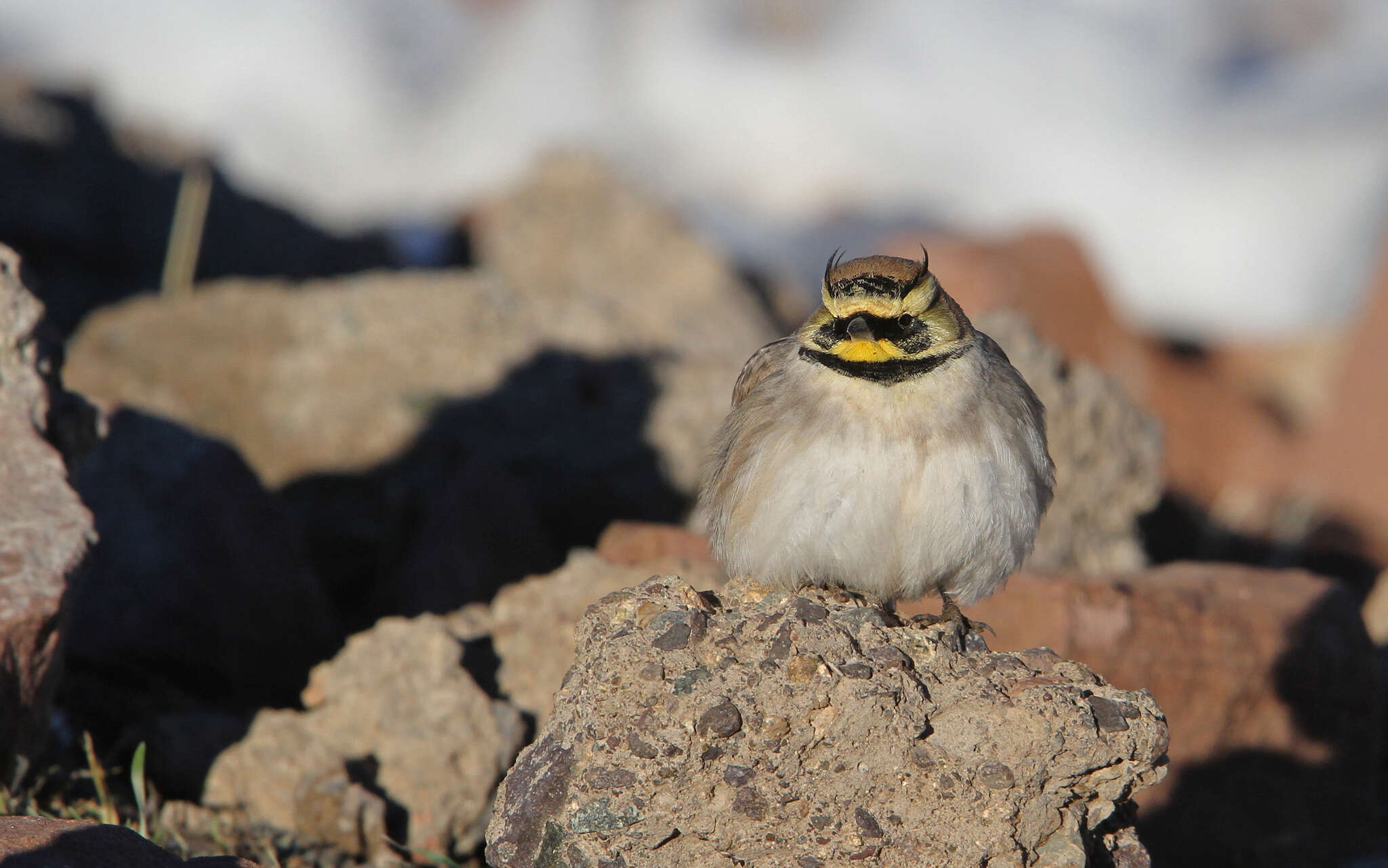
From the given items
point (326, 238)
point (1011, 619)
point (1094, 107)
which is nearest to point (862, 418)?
point (1011, 619)

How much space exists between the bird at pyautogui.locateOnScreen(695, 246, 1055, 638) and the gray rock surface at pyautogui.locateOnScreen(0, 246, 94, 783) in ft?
6.79

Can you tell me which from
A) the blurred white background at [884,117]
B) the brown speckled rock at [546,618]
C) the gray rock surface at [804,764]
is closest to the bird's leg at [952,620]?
the gray rock surface at [804,764]

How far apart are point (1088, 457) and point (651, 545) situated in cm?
222

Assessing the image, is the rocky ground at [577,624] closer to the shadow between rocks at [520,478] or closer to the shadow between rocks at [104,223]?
the shadow between rocks at [520,478]

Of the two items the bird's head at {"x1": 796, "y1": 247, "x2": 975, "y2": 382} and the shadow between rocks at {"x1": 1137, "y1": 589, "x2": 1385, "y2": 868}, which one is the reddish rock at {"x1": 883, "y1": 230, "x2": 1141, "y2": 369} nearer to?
the shadow between rocks at {"x1": 1137, "y1": 589, "x2": 1385, "y2": 868}

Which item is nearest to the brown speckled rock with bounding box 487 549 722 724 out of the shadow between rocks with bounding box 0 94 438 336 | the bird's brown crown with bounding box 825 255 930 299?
the bird's brown crown with bounding box 825 255 930 299

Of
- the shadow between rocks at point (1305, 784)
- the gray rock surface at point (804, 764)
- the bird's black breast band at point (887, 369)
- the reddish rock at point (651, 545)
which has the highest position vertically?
the bird's black breast band at point (887, 369)

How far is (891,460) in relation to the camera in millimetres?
4160

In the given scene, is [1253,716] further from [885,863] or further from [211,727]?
[211,727]

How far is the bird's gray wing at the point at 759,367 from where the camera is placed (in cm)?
487

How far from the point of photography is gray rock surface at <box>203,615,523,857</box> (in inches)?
178

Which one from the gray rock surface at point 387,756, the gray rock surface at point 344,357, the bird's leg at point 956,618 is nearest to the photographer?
the bird's leg at point 956,618

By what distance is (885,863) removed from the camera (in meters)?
3.32

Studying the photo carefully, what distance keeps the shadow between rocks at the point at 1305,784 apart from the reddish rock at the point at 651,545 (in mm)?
1982
